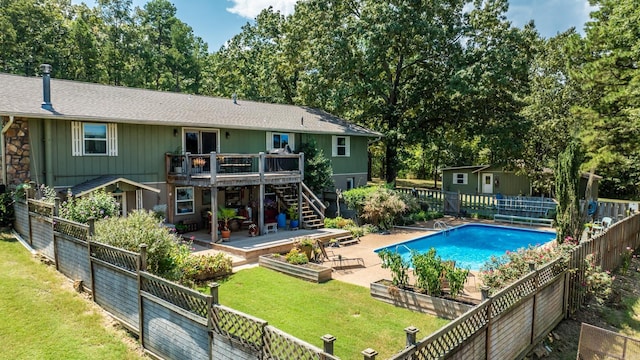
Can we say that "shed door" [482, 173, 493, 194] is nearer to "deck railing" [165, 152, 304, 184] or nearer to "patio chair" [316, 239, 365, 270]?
"deck railing" [165, 152, 304, 184]

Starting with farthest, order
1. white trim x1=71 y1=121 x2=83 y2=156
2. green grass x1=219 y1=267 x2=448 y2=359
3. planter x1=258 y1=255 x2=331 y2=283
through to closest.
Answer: white trim x1=71 y1=121 x2=83 y2=156 → planter x1=258 y1=255 x2=331 y2=283 → green grass x1=219 y1=267 x2=448 y2=359

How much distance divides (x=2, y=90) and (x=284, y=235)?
11212mm

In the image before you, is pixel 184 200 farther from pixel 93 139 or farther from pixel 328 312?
pixel 328 312

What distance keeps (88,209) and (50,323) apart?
422cm

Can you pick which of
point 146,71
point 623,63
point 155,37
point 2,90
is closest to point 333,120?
point 623,63

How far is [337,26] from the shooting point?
2583 cm

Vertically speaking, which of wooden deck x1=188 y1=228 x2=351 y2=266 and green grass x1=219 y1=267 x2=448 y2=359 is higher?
wooden deck x1=188 y1=228 x2=351 y2=266

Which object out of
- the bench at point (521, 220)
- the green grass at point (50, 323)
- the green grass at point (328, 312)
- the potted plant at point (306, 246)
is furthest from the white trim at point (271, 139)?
the bench at point (521, 220)

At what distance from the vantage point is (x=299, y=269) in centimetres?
1136

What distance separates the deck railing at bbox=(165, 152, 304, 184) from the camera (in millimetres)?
15078

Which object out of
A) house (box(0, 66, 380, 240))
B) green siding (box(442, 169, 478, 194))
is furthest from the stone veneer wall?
green siding (box(442, 169, 478, 194))

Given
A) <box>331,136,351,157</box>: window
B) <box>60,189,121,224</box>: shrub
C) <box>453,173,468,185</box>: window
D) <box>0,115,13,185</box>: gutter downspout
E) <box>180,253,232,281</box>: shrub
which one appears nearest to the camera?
<box>180,253,232,281</box>: shrub

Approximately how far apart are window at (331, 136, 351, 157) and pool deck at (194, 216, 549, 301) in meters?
6.03

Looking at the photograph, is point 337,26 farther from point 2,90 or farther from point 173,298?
point 173,298
